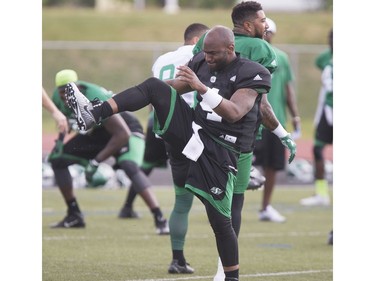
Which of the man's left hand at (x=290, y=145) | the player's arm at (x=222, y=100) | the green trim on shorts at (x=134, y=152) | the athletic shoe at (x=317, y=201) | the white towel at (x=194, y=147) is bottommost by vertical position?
the athletic shoe at (x=317, y=201)

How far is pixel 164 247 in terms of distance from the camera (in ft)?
28.3

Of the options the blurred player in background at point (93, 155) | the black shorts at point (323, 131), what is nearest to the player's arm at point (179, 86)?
the blurred player in background at point (93, 155)

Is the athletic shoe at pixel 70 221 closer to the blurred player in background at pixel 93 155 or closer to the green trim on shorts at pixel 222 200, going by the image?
the blurred player in background at pixel 93 155

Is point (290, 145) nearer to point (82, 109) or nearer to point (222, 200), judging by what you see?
point (222, 200)

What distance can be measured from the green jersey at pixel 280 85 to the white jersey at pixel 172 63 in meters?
3.61

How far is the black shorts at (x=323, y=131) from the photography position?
497 inches

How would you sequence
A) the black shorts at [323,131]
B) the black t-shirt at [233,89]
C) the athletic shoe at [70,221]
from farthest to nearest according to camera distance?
the black shorts at [323,131] → the athletic shoe at [70,221] → the black t-shirt at [233,89]

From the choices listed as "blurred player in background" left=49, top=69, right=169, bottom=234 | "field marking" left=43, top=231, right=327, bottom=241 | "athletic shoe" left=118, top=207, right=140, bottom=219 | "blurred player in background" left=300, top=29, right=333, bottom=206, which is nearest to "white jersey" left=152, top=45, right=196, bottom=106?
"blurred player in background" left=49, top=69, right=169, bottom=234

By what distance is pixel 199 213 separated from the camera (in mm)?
11898

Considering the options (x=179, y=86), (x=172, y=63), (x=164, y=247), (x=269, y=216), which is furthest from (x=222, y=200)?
(x=269, y=216)

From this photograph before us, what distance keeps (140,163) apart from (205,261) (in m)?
2.69

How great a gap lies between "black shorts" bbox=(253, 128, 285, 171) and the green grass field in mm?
679
